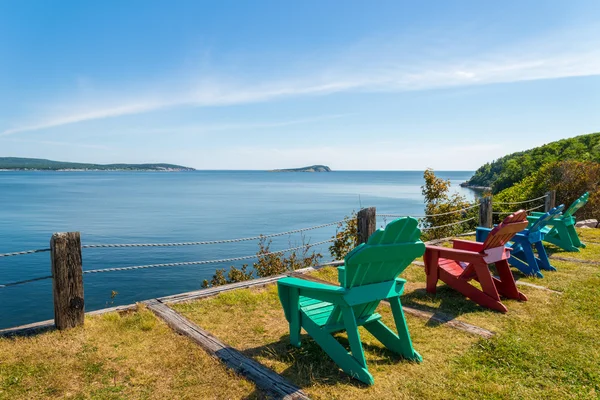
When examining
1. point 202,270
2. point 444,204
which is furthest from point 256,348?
point 202,270

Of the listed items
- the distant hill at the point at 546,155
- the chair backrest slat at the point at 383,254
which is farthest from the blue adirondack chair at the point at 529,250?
the distant hill at the point at 546,155

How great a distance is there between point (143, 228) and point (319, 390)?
975 inches

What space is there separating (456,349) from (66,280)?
395cm

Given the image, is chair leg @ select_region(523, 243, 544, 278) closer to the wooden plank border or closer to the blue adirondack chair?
the blue adirondack chair

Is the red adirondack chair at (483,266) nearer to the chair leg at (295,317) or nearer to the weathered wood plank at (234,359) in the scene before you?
the chair leg at (295,317)

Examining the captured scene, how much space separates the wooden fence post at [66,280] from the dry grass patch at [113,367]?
15cm

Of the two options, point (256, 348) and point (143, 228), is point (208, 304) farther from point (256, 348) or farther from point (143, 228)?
point (143, 228)

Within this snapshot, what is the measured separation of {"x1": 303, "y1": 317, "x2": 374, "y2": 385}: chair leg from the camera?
10.5 feet

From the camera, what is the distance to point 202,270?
50.9 ft

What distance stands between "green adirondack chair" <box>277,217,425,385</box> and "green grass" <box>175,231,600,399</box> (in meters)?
0.15

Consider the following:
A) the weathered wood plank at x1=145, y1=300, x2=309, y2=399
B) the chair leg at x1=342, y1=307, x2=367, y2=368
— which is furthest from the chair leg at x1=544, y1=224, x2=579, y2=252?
the weathered wood plank at x1=145, y1=300, x2=309, y2=399

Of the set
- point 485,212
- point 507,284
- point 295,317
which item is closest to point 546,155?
point 485,212

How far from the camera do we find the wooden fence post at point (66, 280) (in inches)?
161

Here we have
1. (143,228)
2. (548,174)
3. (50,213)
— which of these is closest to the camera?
(548,174)
